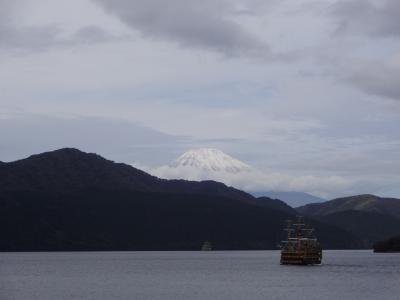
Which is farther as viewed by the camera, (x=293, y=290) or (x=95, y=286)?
(x=95, y=286)

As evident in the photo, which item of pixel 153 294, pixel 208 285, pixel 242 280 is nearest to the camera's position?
pixel 153 294

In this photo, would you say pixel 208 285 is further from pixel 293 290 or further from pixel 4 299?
pixel 4 299

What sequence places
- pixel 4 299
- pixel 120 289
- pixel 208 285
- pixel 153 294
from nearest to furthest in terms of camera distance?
pixel 4 299 → pixel 153 294 → pixel 120 289 → pixel 208 285

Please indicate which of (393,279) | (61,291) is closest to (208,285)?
(61,291)

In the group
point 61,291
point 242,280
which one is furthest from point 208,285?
point 61,291

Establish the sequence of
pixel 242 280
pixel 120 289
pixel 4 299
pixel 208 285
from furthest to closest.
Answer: pixel 242 280, pixel 208 285, pixel 120 289, pixel 4 299

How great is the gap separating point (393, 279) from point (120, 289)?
62.8 metres

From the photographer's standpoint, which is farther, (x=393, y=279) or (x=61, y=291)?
(x=393, y=279)

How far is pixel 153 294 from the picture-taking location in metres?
138

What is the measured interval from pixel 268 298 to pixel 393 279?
186ft

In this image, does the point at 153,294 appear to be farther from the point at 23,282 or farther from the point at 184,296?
the point at 23,282

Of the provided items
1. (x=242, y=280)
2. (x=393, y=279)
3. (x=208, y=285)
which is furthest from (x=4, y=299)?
(x=393, y=279)

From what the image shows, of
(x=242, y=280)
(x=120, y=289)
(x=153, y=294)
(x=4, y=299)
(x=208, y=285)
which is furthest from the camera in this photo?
(x=242, y=280)

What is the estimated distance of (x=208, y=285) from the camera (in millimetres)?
160375
